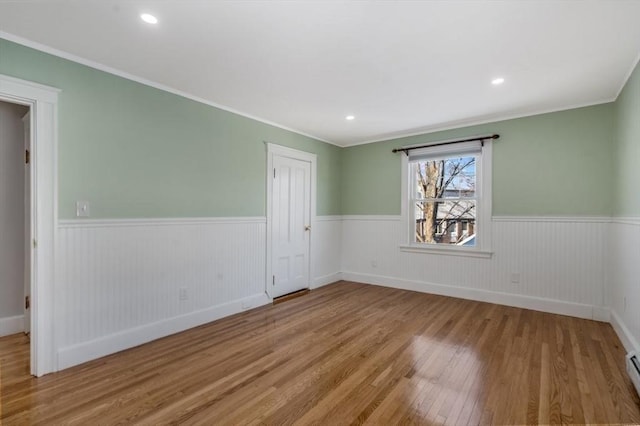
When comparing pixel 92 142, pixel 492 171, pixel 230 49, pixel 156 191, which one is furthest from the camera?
pixel 492 171

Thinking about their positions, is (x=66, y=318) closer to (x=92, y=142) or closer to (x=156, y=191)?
(x=156, y=191)

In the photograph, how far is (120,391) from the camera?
2.15 m

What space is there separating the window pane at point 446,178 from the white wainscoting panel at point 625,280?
1.66 m

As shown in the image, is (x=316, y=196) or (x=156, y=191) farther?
(x=316, y=196)

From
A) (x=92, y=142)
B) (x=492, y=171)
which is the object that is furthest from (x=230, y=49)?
(x=492, y=171)

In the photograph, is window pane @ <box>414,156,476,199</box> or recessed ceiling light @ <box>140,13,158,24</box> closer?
recessed ceiling light @ <box>140,13,158,24</box>

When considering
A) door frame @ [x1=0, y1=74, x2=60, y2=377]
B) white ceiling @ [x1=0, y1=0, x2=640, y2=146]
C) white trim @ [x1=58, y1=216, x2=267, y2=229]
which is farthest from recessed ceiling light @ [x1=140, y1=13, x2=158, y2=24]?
white trim @ [x1=58, y1=216, x2=267, y2=229]

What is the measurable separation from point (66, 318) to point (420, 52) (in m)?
3.58

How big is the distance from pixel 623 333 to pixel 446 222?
2288mm

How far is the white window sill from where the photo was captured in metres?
4.30

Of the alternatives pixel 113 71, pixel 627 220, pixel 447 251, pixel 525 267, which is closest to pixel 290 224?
pixel 447 251

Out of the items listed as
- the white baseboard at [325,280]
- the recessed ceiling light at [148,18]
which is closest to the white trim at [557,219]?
the white baseboard at [325,280]

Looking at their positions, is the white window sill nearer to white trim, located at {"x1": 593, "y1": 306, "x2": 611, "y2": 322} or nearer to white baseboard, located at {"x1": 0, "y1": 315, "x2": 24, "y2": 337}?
white trim, located at {"x1": 593, "y1": 306, "x2": 611, "y2": 322}

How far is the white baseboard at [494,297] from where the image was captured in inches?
143
